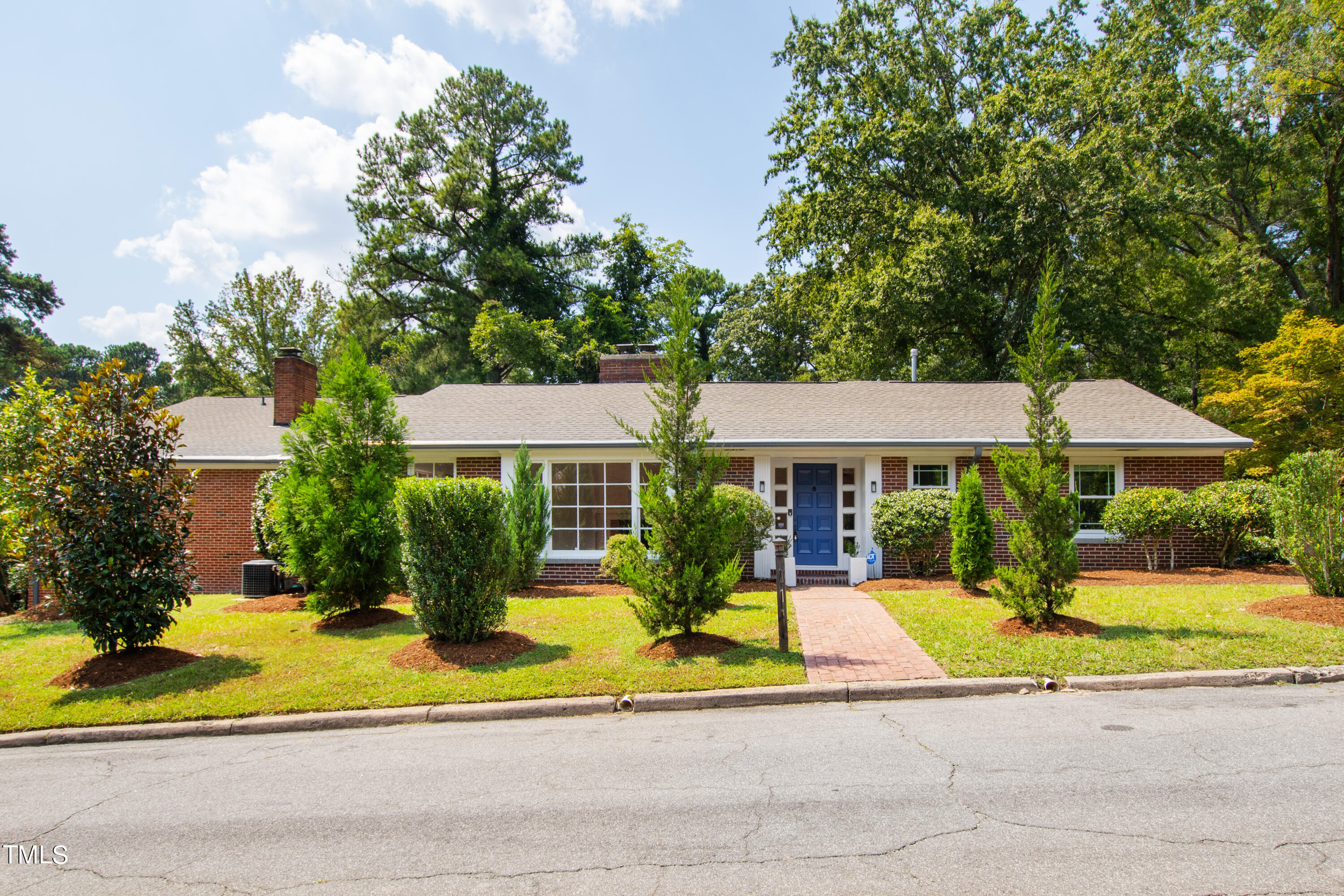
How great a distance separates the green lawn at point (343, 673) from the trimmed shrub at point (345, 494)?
0.75m

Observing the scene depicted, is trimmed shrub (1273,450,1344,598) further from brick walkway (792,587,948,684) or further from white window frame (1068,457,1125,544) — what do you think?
brick walkway (792,587,948,684)

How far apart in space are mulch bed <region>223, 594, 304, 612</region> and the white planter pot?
9.49 metres

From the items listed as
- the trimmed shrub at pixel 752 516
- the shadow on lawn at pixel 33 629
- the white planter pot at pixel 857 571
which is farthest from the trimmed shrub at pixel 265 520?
the white planter pot at pixel 857 571

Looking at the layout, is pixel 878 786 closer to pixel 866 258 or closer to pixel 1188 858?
pixel 1188 858

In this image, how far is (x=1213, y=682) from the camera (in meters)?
6.66

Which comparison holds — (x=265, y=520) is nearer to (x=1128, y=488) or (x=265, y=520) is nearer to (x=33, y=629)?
(x=33, y=629)

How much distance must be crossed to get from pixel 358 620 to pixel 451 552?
3248 mm

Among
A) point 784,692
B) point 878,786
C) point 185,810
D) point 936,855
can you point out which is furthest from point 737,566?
point 185,810

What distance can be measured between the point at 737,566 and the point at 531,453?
8.03 metres

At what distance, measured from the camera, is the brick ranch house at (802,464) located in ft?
46.9

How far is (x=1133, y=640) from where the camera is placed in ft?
25.4

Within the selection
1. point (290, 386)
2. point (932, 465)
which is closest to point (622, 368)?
point (290, 386)

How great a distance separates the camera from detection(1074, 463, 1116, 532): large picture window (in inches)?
580

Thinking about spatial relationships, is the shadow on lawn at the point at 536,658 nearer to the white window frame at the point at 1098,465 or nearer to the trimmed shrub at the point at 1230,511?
the white window frame at the point at 1098,465
